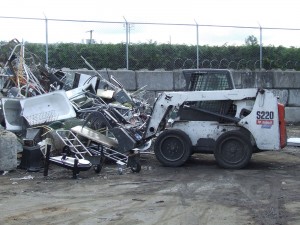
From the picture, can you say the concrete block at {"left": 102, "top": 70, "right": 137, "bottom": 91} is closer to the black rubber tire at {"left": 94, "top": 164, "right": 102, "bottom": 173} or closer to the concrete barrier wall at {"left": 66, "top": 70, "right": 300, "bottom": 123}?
the concrete barrier wall at {"left": 66, "top": 70, "right": 300, "bottom": 123}

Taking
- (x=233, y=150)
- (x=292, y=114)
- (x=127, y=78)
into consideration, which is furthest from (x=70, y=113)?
(x=292, y=114)

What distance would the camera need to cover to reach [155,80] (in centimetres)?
1834

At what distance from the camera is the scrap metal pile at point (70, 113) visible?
11.1 m

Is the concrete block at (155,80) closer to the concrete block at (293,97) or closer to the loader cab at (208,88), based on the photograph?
the concrete block at (293,97)

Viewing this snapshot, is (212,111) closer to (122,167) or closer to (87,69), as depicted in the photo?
(122,167)

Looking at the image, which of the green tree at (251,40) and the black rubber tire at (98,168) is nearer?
the black rubber tire at (98,168)

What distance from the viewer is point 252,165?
1159 centimetres

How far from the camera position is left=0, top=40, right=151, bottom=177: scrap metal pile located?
1112 centimetres

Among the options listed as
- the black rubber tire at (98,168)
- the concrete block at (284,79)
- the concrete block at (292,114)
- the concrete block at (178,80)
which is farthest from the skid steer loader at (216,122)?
the concrete block at (292,114)

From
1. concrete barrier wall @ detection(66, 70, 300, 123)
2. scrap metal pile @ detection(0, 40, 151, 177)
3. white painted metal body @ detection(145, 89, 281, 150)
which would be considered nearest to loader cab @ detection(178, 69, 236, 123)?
white painted metal body @ detection(145, 89, 281, 150)

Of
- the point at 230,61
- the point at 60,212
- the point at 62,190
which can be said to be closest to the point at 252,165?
the point at 62,190

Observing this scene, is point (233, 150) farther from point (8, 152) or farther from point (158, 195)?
point (8, 152)

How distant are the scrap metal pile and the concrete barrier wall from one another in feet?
7.26

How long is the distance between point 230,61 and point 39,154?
11.2 metres
